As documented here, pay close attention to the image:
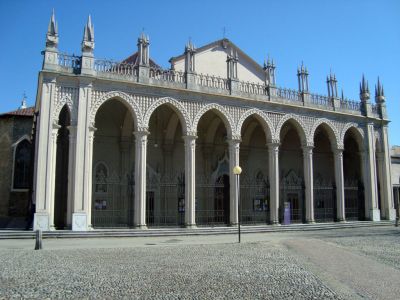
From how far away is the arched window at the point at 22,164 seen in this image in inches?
1094

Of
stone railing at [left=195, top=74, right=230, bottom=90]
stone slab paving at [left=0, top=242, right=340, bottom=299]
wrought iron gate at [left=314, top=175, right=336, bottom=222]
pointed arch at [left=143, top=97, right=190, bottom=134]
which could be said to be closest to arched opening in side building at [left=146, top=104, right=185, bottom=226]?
stone railing at [left=195, top=74, right=230, bottom=90]

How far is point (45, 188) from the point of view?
57.9 ft

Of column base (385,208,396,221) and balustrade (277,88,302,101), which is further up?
balustrade (277,88,302,101)

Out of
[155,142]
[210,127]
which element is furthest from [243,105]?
[155,142]

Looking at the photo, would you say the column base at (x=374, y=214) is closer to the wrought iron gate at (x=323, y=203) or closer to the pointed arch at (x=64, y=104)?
the wrought iron gate at (x=323, y=203)

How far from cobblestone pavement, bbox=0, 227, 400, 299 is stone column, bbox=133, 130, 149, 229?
6388 millimetres

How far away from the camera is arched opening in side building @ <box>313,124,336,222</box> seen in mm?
29125

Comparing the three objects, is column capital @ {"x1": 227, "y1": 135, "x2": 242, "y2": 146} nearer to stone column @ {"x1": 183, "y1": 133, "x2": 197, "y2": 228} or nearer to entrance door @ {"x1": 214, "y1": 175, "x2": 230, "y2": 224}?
stone column @ {"x1": 183, "y1": 133, "x2": 197, "y2": 228}

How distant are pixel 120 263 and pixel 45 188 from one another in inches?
349

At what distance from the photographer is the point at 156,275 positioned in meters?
8.72

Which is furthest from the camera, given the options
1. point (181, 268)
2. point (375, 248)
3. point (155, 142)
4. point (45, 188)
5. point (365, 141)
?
point (365, 141)

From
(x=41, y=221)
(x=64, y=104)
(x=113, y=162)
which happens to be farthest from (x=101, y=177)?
(x=41, y=221)

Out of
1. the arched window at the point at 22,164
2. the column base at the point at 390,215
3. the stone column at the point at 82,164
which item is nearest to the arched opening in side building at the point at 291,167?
the column base at the point at 390,215

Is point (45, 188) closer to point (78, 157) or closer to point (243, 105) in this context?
point (78, 157)
